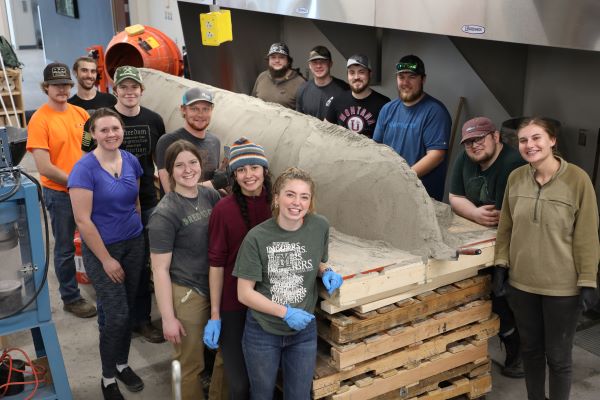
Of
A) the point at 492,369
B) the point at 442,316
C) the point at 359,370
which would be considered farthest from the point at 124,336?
the point at 492,369

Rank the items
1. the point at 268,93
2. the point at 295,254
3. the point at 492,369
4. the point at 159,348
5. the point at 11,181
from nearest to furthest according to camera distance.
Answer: the point at 295,254 < the point at 11,181 < the point at 492,369 < the point at 159,348 < the point at 268,93

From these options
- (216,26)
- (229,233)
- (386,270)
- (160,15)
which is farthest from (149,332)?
(160,15)

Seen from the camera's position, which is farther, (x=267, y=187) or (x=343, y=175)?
(x=343, y=175)

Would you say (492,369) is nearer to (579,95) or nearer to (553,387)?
(553,387)

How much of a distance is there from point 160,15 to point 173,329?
8.81m

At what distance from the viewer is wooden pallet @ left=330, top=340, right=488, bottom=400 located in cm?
348

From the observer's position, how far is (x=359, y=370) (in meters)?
3.47

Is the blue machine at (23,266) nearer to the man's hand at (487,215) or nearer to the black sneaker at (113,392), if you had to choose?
the black sneaker at (113,392)

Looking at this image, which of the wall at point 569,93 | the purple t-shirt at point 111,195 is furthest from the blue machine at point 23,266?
the wall at point 569,93

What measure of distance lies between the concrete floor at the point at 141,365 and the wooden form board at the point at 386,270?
1.04 m

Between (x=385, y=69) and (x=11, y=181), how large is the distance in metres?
4.33

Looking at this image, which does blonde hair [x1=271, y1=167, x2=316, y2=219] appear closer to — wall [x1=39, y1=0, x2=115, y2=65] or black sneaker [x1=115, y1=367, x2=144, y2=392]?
black sneaker [x1=115, y1=367, x2=144, y2=392]

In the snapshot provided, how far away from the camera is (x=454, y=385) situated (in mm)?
3877

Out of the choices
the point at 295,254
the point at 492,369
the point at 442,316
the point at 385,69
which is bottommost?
the point at 492,369
